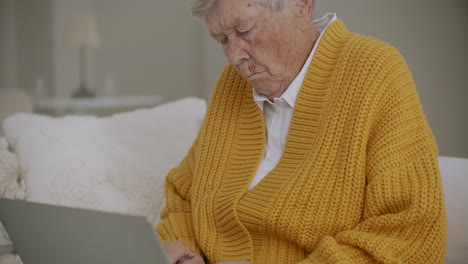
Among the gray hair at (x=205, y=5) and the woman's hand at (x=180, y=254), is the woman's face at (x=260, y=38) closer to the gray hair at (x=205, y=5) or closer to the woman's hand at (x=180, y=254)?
the gray hair at (x=205, y=5)

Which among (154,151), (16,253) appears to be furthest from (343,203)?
(154,151)

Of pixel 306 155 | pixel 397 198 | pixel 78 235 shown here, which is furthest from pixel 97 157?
pixel 397 198

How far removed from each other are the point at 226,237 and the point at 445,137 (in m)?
1.01

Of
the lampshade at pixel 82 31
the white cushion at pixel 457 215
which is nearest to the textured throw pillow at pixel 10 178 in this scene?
the white cushion at pixel 457 215

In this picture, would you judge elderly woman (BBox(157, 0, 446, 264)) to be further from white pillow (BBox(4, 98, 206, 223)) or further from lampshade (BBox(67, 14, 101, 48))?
lampshade (BBox(67, 14, 101, 48))

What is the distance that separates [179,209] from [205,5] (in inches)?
21.7

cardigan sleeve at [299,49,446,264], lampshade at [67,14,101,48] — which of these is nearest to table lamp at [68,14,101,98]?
lampshade at [67,14,101,48]

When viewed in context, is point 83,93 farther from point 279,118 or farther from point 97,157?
point 279,118

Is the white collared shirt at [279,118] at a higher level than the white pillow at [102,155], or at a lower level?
higher

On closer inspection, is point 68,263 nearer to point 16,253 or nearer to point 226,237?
point 16,253

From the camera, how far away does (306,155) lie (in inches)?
47.1

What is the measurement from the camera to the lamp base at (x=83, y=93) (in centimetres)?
369

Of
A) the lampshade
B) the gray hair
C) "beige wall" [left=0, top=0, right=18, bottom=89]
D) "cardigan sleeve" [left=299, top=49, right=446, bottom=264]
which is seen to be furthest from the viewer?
the lampshade

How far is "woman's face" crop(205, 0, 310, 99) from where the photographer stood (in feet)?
3.93
